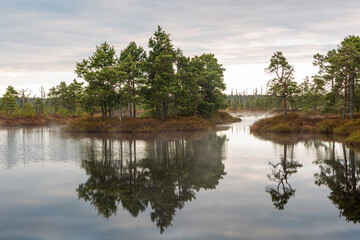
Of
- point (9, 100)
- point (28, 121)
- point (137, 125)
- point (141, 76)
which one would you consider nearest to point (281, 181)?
point (137, 125)

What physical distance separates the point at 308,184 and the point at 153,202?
7.93 m

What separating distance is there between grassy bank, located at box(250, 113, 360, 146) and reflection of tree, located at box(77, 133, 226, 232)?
2049 cm

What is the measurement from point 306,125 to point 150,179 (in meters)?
33.4

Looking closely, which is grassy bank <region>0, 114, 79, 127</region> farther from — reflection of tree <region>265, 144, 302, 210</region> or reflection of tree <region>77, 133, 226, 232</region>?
reflection of tree <region>265, 144, 302, 210</region>

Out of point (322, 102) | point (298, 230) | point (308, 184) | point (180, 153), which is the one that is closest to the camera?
point (298, 230)

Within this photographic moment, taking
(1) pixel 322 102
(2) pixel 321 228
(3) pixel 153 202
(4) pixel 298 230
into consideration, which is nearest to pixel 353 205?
(2) pixel 321 228

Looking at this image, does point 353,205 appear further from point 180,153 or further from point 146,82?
point 146,82

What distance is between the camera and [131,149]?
2605cm

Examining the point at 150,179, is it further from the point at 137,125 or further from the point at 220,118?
the point at 220,118

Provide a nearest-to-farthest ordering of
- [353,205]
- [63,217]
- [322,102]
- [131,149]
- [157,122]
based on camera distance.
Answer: [63,217] → [353,205] → [131,149] → [322,102] → [157,122]

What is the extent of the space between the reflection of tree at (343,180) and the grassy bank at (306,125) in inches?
552

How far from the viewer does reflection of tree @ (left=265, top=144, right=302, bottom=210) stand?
11933 mm

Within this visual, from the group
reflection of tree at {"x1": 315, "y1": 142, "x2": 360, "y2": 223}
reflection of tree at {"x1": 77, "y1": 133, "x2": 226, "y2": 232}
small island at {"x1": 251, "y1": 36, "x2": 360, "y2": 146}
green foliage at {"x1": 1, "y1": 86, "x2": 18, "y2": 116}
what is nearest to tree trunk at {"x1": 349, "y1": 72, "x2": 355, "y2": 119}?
small island at {"x1": 251, "y1": 36, "x2": 360, "y2": 146}

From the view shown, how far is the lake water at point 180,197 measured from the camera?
8969 millimetres
